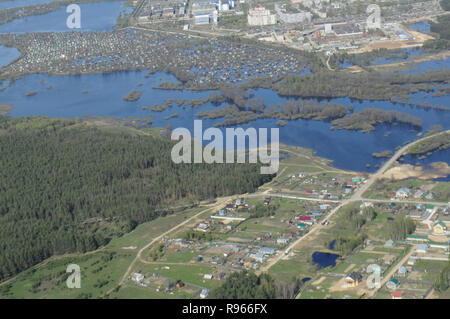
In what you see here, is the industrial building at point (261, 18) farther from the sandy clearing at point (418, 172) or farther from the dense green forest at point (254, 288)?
the dense green forest at point (254, 288)

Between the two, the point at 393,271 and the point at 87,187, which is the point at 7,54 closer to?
the point at 87,187

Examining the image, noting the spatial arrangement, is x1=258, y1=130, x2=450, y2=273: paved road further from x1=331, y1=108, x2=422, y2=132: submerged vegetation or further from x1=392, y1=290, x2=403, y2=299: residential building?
x1=392, y1=290, x2=403, y2=299: residential building

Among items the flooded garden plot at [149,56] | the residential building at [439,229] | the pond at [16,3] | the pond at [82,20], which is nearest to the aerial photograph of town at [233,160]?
the residential building at [439,229]

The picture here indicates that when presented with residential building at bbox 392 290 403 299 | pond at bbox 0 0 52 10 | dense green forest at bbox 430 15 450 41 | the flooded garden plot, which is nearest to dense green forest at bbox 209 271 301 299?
residential building at bbox 392 290 403 299

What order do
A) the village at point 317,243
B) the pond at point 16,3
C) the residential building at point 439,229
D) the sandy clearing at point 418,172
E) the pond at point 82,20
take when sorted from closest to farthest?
1. the village at point 317,243
2. the residential building at point 439,229
3. the sandy clearing at point 418,172
4. the pond at point 82,20
5. the pond at point 16,3

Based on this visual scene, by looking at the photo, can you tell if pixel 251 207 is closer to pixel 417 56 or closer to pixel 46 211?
pixel 46 211
